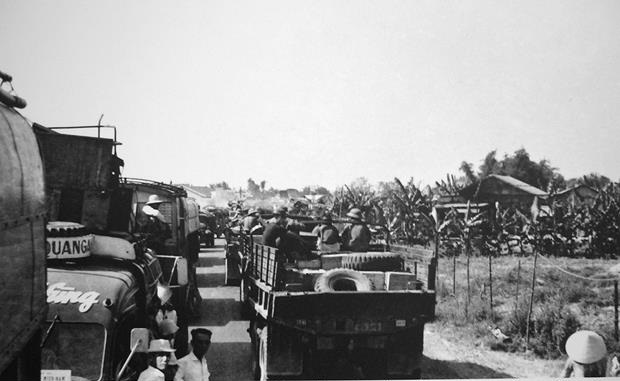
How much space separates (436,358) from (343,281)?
2408mm

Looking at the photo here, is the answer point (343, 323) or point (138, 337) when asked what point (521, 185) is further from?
point (138, 337)

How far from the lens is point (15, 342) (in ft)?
6.33

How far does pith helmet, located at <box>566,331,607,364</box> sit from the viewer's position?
4.18 metres

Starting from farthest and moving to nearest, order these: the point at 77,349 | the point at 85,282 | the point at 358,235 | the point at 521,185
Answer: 1. the point at 521,185
2. the point at 358,235
3. the point at 85,282
4. the point at 77,349

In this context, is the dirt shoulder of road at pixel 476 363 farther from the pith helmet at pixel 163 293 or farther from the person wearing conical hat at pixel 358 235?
the pith helmet at pixel 163 293

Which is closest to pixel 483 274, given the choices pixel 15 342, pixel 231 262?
pixel 231 262

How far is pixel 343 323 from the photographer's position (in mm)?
5031

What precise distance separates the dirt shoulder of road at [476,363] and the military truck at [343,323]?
1185mm

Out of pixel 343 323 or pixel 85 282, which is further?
pixel 343 323

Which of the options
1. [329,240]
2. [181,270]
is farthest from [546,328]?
[181,270]

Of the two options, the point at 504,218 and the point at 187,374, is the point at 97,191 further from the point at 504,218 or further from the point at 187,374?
the point at 504,218

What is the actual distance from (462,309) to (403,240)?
11.0 meters

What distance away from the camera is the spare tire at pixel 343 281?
542 centimetres

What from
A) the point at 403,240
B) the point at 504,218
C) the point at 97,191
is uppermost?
the point at 97,191
